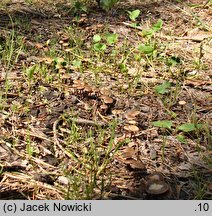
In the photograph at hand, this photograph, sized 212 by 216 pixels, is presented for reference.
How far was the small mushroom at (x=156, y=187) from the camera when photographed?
1.76 metres

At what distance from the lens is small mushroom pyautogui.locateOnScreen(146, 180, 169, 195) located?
176 cm

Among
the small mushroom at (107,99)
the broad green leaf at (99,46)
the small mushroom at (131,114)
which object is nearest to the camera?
the small mushroom at (131,114)

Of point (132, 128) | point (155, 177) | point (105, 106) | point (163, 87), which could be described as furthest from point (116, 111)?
point (155, 177)

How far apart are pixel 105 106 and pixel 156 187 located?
76cm

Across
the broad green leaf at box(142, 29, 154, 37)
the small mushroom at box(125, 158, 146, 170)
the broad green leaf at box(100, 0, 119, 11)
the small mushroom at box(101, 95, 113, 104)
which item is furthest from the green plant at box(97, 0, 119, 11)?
the small mushroom at box(125, 158, 146, 170)

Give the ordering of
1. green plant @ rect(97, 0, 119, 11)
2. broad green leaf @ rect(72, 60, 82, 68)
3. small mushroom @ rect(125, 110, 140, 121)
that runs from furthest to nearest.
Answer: green plant @ rect(97, 0, 119, 11)
broad green leaf @ rect(72, 60, 82, 68)
small mushroom @ rect(125, 110, 140, 121)

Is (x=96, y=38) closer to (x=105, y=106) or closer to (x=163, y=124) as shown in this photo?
(x=105, y=106)

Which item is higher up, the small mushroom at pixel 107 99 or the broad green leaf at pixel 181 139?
the small mushroom at pixel 107 99

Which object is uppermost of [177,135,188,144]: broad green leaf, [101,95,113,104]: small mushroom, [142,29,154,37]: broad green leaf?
[142,29,154,37]: broad green leaf

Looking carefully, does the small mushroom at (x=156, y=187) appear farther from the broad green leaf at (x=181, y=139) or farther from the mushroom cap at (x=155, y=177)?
the broad green leaf at (x=181, y=139)

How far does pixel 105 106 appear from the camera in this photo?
237 centimetres

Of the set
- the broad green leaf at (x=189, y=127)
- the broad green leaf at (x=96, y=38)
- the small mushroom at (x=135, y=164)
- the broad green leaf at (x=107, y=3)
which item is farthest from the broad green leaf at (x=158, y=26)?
the small mushroom at (x=135, y=164)

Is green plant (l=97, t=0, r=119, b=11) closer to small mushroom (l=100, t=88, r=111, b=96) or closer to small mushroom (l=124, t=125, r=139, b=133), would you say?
small mushroom (l=100, t=88, r=111, b=96)
